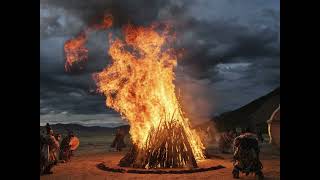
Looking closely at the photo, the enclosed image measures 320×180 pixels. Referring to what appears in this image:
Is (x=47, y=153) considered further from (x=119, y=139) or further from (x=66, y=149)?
(x=119, y=139)

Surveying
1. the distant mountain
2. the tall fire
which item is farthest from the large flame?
the distant mountain

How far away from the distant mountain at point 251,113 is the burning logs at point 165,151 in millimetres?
31213

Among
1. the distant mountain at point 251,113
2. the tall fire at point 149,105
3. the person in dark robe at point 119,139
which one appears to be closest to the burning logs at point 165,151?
the tall fire at point 149,105

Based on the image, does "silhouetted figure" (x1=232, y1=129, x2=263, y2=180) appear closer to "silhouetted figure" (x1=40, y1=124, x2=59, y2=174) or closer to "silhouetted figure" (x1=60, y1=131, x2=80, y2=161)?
"silhouetted figure" (x1=40, y1=124, x2=59, y2=174)

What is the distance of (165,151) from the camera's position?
17.3 meters

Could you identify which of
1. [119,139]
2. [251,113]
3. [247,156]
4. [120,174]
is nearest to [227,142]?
[119,139]

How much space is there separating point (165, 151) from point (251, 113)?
36481mm

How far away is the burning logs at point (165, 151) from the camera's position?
17.1 meters

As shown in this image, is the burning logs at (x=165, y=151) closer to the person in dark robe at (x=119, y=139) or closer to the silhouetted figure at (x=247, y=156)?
the silhouetted figure at (x=247, y=156)

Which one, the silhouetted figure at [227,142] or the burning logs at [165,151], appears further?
the silhouetted figure at [227,142]

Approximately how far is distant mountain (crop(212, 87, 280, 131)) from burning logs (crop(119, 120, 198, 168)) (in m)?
31.2

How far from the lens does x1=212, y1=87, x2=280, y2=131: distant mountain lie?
4889 centimetres
